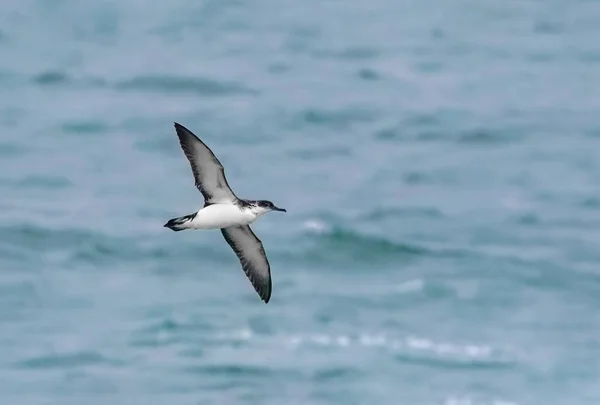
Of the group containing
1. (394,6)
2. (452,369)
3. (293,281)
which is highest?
(394,6)

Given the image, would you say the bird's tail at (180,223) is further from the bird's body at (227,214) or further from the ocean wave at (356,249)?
the ocean wave at (356,249)

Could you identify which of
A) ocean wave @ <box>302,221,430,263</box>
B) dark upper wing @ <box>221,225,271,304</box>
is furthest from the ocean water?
dark upper wing @ <box>221,225,271,304</box>

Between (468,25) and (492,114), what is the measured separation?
8.34 m

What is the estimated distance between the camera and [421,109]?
36062mm

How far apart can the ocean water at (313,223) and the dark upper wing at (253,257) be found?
8910 millimetres

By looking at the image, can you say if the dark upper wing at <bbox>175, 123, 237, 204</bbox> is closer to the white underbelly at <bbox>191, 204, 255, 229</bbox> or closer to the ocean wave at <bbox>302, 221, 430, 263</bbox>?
the white underbelly at <bbox>191, 204, 255, 229</bbox>

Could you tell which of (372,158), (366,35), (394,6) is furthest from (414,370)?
(394,6)

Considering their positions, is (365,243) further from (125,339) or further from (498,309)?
(125,339)

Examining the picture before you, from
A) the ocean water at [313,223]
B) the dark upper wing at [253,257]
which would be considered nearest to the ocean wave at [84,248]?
the ocean water at [313,223]

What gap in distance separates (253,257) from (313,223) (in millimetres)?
16318

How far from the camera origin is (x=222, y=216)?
12.2 metres

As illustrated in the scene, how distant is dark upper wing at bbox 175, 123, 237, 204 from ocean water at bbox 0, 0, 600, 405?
32.9 ft

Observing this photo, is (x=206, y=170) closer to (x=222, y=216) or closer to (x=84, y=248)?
(x=222, y=216)

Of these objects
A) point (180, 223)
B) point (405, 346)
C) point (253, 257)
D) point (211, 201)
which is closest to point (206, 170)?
point (211, 201)
